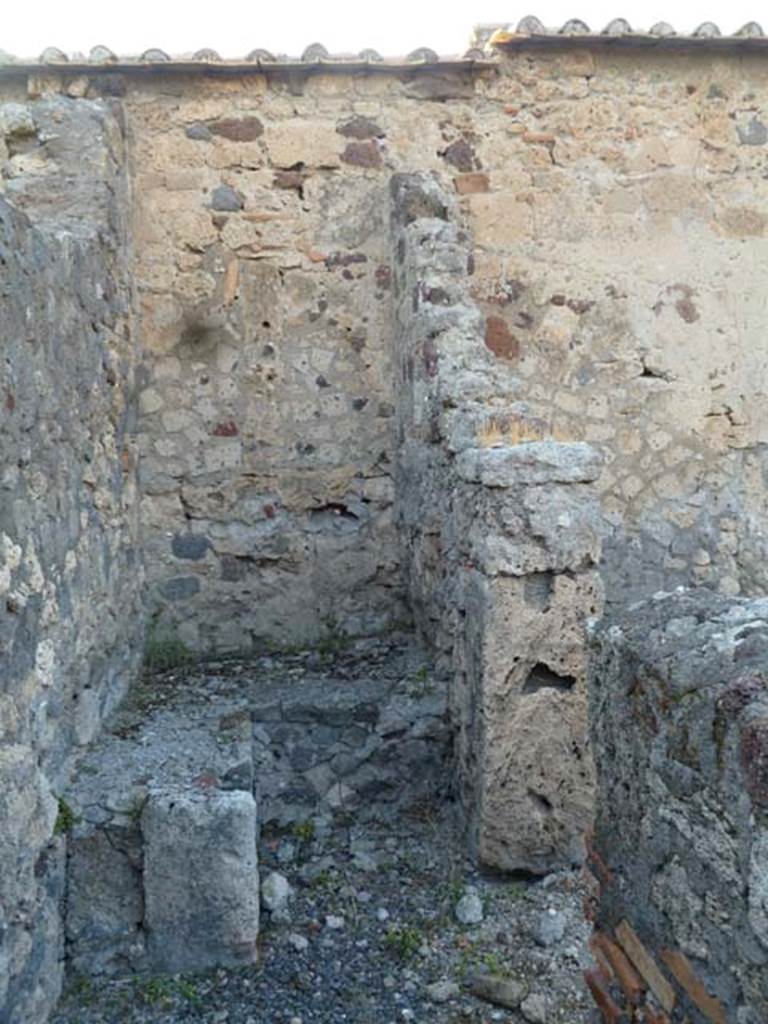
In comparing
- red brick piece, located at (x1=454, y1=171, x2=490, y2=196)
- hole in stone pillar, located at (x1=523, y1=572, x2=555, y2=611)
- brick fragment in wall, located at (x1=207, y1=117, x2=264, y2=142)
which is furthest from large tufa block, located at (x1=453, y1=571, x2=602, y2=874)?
brick fragment in wall, located at (x1=207, y1=117, x2=264, y2=142)

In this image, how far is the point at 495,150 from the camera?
532cm

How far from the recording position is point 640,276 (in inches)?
214

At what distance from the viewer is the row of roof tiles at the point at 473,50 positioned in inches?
190

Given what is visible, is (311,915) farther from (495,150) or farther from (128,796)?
(495,150)

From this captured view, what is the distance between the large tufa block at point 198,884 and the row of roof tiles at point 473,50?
11.9ft

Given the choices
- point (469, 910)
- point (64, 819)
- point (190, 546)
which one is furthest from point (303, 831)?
point (190, 546)

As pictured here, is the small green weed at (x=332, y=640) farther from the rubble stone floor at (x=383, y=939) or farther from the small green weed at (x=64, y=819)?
the small green weed at (x=64, y=819)

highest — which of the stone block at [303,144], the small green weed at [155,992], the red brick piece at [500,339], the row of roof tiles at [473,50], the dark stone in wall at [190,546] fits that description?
the row of roof tiles at [473,50]

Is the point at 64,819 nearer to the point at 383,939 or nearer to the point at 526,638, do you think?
the point at 383,939

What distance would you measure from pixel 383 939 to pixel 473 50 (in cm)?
432

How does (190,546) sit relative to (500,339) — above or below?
below

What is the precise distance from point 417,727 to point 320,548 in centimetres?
134

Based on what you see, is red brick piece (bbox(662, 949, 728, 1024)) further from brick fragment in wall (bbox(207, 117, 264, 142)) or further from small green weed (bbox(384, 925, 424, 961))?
brick fragment in wall (bbox(207, 117, 264, 142))

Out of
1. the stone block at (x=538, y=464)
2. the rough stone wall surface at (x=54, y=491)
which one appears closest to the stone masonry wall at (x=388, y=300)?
the rough stone wall surface at (x=54, y=491)
